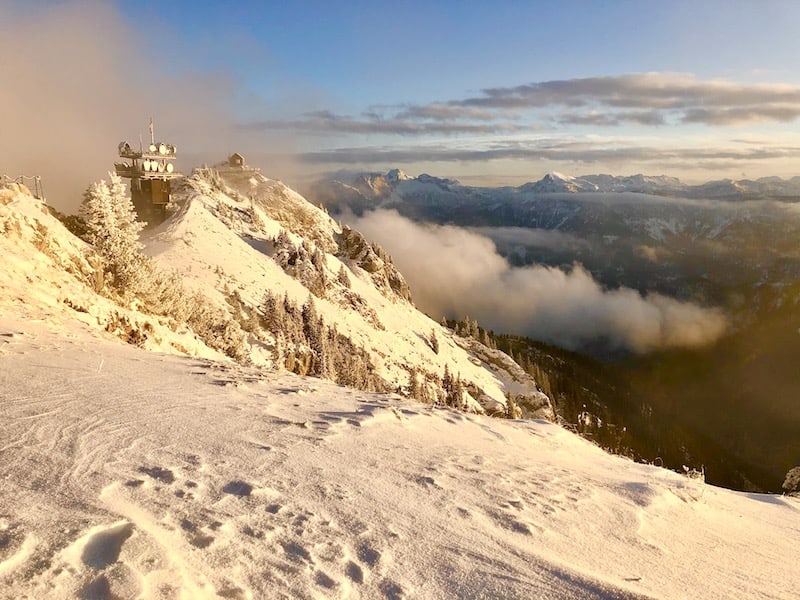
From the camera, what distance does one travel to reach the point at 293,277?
258 ft

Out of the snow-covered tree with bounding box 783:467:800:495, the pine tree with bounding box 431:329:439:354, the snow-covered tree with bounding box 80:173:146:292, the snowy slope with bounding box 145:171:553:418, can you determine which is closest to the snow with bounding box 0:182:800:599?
the snow-covered tree with bounding box 80:173:146:292

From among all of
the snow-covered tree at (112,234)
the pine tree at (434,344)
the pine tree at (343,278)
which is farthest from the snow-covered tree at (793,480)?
the pine tree at (343,278)

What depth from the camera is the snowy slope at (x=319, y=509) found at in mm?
5215

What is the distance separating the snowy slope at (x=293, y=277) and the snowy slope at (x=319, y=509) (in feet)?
96.6

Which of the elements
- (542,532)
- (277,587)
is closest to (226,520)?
(277,587)

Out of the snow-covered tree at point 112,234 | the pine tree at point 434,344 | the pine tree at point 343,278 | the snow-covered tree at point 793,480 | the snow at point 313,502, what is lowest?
the pine tree at point 434,344

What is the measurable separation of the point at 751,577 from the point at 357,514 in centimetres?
554

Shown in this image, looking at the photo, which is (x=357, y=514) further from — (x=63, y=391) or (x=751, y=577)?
(x=63, y=391)

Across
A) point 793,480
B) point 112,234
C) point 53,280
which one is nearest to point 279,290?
point 112,234

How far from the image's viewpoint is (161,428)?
8992 millimetres

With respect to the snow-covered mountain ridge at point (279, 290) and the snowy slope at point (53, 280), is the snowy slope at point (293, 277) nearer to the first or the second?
the snow-covered mountain ridge at point (279, 290)

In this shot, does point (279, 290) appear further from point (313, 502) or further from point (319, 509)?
point (319, 509)

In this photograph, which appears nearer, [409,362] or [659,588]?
[659,588]

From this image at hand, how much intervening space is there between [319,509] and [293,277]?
243 ft
